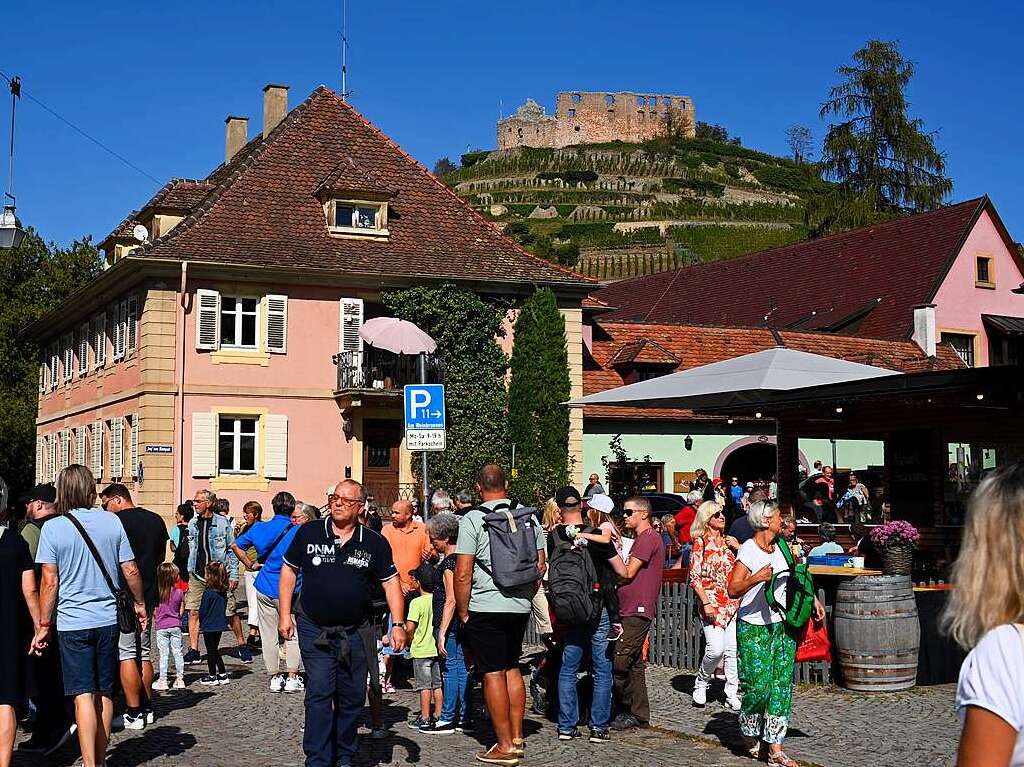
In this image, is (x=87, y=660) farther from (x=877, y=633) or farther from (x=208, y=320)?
(x=208, y=320)

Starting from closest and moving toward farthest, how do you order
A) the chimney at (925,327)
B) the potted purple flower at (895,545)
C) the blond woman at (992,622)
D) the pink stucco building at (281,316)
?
the blond woman at (992,622)
the potted purple flower at (895,545)
the pink stucco building at (281,316)
the chimney at (925,327)

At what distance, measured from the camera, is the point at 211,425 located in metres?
31.0

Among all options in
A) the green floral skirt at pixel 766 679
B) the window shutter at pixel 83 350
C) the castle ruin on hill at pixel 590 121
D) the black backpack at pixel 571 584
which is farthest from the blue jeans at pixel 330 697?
the castle ruin on hill at pixel 590 121

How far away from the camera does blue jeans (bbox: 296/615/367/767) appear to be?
8.38 m

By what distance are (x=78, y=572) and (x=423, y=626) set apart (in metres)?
3.32

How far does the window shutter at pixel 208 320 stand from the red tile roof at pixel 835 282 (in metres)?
21.7

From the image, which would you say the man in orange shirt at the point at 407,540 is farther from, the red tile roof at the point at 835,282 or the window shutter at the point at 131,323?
the red tile roof at the point at 835,282

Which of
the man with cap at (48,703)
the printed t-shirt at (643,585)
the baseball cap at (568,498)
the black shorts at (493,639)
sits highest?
the baseball cap at (568,498)

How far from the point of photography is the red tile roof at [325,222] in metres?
31.6

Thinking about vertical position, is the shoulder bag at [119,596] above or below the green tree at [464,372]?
below

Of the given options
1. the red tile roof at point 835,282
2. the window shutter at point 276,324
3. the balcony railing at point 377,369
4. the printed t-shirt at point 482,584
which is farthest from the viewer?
the red tile roof at point 835,282

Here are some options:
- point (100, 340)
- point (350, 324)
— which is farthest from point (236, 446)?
point (100, 340)

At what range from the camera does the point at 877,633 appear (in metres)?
Answer: 11.9

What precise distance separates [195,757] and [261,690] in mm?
3345
